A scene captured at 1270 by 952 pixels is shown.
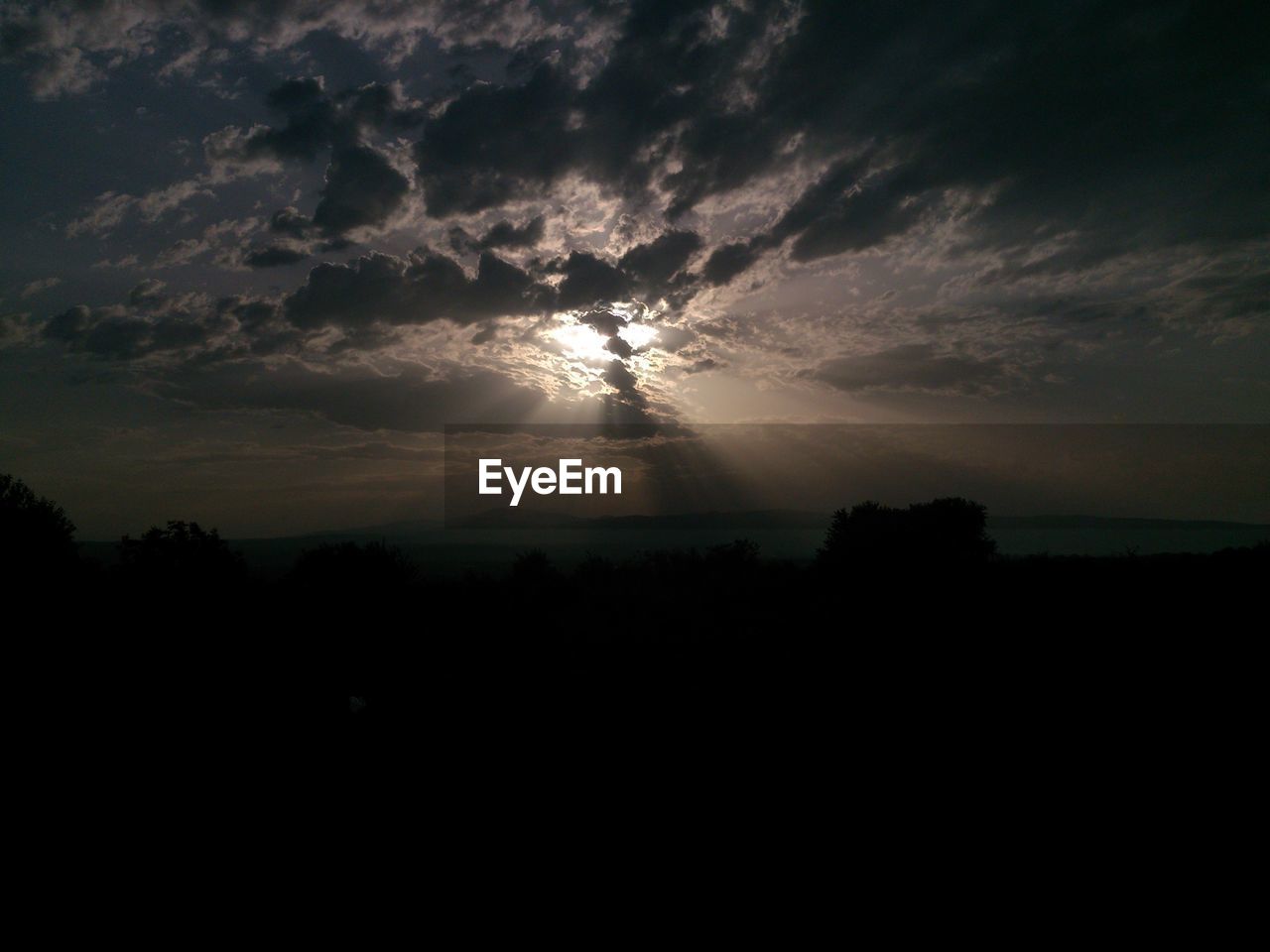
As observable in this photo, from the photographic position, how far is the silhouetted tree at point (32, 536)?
103ft

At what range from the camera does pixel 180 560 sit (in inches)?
1141

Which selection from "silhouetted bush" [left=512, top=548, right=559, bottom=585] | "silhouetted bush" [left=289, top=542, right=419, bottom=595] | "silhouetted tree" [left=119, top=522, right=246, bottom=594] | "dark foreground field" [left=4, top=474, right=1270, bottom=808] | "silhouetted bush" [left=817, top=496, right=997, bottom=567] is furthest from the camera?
"silhouetted bush" [left=817, top=496, right=997, bottom=567]

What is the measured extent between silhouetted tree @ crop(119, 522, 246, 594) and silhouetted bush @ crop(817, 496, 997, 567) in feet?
108

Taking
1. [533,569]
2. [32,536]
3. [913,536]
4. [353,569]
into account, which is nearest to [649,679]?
[533,569]

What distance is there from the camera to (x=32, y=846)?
11.0 m

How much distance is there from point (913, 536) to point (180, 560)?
39.0 m

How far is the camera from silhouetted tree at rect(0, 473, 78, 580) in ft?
103

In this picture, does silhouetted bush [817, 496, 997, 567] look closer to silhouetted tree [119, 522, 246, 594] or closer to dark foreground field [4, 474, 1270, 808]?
dark foreground field [4, 474, 1270, 808]

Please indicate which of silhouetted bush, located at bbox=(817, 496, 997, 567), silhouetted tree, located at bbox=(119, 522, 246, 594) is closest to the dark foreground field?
silhouetted tree, located at bbox=(119, 522, 246, 594)

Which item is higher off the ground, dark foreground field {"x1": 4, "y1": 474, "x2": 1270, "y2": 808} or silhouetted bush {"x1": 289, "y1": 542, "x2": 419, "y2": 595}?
silhouetted bush {"x1": 289, "y1": 542, "x2": 419, "y2": 595}

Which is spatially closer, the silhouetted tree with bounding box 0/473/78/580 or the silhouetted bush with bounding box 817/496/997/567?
the silhouetted tree with bounding box 0/473/78/580

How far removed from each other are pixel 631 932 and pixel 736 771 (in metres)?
3.97

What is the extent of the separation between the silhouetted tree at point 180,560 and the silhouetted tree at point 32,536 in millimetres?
4376

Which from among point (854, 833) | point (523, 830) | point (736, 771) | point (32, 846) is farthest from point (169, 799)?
point (854, 833)
